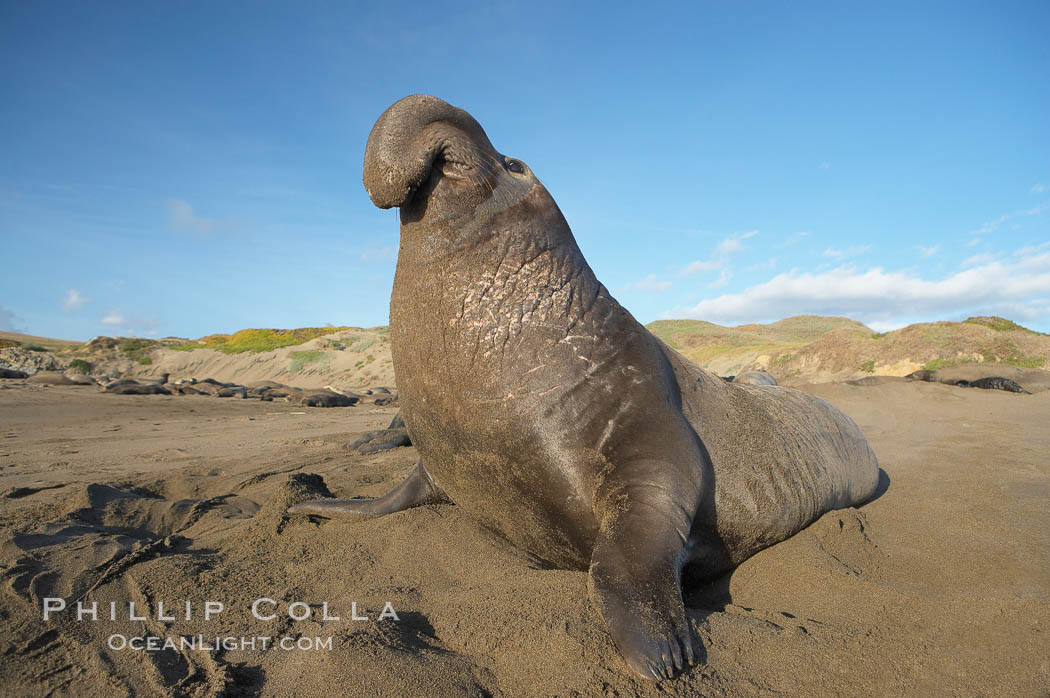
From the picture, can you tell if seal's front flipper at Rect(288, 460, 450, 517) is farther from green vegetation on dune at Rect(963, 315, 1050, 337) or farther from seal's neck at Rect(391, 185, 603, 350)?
green vegetation on dune at Rect(963, 315, 1050, 337)

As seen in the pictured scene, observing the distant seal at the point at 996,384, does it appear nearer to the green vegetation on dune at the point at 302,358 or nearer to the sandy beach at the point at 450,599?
the sandy beach at the point at 450,599

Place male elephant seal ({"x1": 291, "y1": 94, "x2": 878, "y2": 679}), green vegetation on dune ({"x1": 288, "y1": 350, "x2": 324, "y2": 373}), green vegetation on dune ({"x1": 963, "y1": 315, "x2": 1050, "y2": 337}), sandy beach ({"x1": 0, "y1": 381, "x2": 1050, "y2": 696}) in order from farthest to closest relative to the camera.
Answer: green vegetation on dune ({"x1": 288, "y1": 350, "x2": 324, "y2": 373})
green vegetation on dune ({"x1": 963, "y1": 315, "x2": 1050, "y2": 337})
male elephant seal ({"x1": 291, "y1": 94, "x2": 878, "y2": 679})
sandy beach ({"x1": 0, "y1": 381, "x2": 1050, "y2": 696})

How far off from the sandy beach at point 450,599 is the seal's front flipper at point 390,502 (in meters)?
0.10

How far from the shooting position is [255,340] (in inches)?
1273

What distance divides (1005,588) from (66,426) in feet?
38.2

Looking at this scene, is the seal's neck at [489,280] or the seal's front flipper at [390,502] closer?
the seal's neck at [489,280]

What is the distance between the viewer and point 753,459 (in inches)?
136

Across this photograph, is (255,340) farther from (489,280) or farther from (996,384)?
(489,280)

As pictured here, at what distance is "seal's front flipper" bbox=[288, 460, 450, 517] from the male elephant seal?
0.62 meters

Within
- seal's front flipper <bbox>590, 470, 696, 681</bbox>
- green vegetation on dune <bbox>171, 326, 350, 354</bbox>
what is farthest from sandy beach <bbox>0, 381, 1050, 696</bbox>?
green vegetation on dune <bbox>171, 326, 350, 354</bbox>

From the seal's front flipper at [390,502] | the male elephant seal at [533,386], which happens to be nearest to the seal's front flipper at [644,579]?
the male elephant seal at [533,386]

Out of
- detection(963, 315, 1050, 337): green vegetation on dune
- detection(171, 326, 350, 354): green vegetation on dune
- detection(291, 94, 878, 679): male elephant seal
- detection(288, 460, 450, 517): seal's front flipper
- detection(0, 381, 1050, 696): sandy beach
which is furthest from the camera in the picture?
detection(171, 326, 350, 354): green vegetation on dune

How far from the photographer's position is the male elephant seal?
2.67 m

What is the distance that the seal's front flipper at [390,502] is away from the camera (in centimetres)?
370
